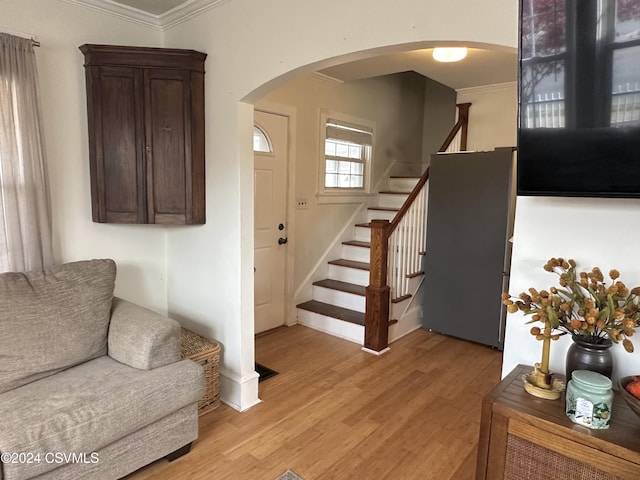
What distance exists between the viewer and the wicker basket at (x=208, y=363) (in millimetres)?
2486

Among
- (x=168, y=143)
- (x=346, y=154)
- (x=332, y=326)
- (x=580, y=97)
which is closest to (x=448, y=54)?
(x=346, y=154)

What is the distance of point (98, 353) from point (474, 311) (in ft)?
10.2

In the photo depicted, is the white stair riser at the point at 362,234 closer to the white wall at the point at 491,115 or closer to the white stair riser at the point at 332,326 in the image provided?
the white stair riser at the point at 332,326

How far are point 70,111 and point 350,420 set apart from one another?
272cm

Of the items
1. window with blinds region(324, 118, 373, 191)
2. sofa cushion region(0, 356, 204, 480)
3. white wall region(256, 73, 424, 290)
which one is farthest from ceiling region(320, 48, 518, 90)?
sofa cushion region(0, 356, 204, 480)

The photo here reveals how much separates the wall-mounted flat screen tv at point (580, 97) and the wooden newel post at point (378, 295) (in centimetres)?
216

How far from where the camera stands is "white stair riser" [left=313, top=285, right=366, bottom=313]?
4.05m

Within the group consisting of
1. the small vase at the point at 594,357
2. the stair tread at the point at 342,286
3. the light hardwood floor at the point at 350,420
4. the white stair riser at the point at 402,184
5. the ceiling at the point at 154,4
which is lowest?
the light hardwood floor at the point at 350,420

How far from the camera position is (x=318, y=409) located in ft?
8.59

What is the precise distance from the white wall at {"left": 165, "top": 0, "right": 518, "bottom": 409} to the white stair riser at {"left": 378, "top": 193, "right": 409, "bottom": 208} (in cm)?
283

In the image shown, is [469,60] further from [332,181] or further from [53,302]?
[53,302]

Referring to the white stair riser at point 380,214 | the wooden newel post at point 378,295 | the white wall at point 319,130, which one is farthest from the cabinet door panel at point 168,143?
the white stair riser at point 380,214

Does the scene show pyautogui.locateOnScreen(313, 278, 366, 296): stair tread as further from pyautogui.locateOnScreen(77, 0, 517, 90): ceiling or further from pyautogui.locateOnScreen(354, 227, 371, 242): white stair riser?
pyautogui.locateOnScreen(77, 0, 517, 90): ceiling

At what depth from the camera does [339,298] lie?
4.19 m
